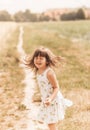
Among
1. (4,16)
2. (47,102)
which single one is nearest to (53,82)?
(47,102)

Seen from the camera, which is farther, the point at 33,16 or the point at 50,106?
the point at 33,16

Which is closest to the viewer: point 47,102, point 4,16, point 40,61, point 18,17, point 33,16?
point 47,102

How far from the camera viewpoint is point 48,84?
5.80 meters

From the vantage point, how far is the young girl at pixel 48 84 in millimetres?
5707

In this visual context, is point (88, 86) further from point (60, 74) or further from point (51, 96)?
point (51, 96)

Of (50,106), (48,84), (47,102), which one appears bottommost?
(50,106)

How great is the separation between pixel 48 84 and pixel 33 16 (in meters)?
107

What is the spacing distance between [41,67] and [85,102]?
3.11 meters

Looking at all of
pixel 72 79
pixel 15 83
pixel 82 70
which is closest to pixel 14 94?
pixel 15 83

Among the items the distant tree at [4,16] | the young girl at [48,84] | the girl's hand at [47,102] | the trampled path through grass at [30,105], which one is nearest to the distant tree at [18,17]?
the distant tree at [4,16]

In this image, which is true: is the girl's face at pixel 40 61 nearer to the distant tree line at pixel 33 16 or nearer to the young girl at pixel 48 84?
the young girl at pixel 48 84

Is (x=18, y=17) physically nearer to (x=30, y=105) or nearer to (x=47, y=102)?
(x=30, y=105)

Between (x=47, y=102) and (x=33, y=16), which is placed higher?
(x=47, y=102)

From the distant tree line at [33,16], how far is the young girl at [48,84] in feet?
296
